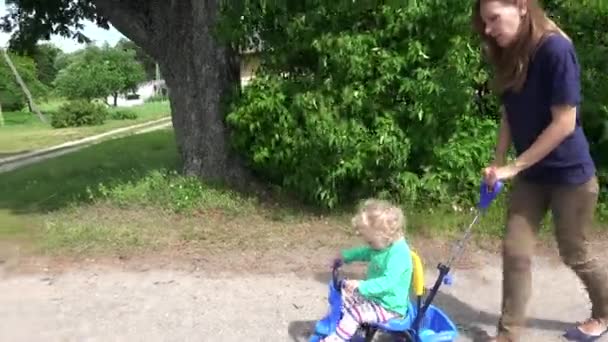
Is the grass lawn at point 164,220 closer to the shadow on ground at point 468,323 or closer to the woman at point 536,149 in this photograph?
the shadow on ground at point 468,323

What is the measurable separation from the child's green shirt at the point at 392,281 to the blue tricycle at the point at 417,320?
0.19 feet

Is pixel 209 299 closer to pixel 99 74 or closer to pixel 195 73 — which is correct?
pixel 195 73

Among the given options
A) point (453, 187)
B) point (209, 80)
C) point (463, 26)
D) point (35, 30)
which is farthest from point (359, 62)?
point (35, 30)

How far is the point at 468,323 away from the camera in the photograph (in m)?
4.95

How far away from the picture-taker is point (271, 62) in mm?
7461

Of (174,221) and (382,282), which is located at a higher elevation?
(382,282)

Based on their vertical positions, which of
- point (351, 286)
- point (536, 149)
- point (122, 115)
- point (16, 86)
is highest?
point (536, 149)

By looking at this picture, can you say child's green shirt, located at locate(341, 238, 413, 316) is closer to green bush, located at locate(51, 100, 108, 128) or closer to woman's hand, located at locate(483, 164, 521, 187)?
woman's hand, located at locate(483, 164, 521, 187)

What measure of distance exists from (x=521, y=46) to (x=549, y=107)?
31 centimetres

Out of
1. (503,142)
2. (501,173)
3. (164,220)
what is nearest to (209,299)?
(503,142)

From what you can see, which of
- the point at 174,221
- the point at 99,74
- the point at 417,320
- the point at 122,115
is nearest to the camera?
the point at 417,320

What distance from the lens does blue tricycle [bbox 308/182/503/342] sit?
4152 millimetres

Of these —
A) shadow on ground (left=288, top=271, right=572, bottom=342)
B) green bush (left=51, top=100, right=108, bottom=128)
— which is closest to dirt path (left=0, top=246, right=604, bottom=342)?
shadow on ground (left=288, top=271, right=572, bottom=342)

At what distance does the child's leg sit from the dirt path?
64cm
